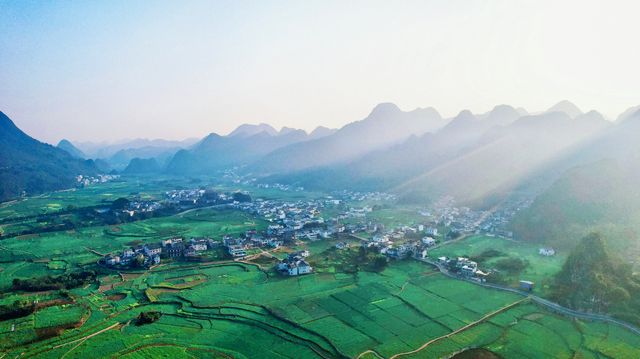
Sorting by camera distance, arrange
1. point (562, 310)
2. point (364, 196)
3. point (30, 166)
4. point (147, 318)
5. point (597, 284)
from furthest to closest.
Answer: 1. point (30, 166)
2. point (364, 196)
3. point (562, 310)
4. point (597, 284)
5. point (147, 318)

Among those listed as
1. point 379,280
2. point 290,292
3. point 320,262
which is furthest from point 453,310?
point 320,262

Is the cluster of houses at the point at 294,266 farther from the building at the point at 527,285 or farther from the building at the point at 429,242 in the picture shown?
the building at the point at 527,285

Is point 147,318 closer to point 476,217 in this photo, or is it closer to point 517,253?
point 517,253

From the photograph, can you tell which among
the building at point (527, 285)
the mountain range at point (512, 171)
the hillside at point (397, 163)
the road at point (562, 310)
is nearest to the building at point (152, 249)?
the road at point (562, 310)

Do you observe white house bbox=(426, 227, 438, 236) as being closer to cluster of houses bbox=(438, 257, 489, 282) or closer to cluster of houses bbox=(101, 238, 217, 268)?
cluster of houses bbox=(438, 257, 489, 282)

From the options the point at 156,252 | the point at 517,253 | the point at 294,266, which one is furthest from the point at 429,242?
the point at 156,252

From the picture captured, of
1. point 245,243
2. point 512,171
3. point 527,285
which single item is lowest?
point 527,285
